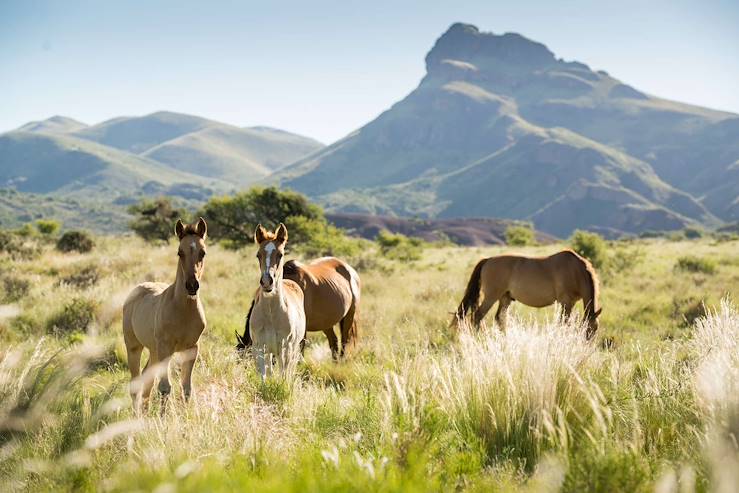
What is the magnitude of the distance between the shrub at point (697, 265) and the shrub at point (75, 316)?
20.0 metres

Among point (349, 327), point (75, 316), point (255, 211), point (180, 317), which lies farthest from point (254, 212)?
point (180, 317)

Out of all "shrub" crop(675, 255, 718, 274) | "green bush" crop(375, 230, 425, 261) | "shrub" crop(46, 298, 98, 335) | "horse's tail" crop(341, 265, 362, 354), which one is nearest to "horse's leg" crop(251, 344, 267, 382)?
"horse's tail" crop(341, 265, 362, 354)

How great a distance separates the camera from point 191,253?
5.02 m

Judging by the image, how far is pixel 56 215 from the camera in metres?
172

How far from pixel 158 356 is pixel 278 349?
1.41 metres

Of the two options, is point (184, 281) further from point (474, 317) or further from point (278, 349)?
point (474, 317)

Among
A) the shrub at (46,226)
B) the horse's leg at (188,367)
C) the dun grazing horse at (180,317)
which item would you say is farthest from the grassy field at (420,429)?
the shrub at (46,226)

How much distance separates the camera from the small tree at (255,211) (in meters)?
30.1

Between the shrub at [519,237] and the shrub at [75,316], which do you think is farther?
the shrub at [519,237]

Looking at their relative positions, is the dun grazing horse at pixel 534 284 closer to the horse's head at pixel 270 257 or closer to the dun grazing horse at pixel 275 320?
the dun grazing horse at pixel 275 320

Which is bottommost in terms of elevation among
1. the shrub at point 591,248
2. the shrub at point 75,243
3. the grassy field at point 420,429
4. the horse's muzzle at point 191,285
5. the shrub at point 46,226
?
the shrub at point 46,226

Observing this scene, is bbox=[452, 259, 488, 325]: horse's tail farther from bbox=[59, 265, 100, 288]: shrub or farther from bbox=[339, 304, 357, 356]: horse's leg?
bbox=[59, 265, 100, 288]: shrub

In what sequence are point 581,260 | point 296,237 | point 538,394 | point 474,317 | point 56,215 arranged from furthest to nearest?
point 56,215, point 296,237, point 474,317, point 581,260, point 538,394

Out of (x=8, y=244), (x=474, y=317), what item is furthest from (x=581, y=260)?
(x=8, y=244)
